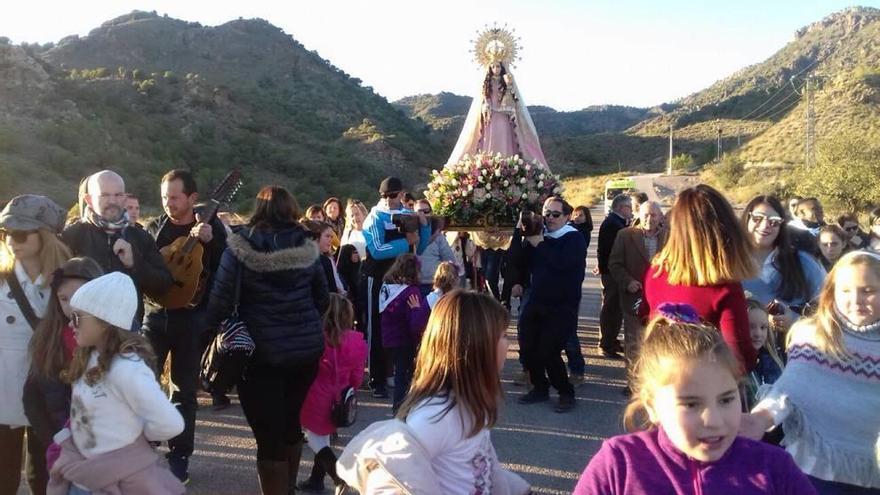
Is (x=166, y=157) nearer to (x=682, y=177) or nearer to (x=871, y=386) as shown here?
(x=871, y=386)

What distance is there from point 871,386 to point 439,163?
54659 millimetres

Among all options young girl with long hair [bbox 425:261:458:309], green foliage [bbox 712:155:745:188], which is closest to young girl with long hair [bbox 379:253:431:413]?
young girl with long hair [bbox 425:261:458:309]

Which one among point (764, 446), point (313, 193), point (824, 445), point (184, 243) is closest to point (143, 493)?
point (184, 243)

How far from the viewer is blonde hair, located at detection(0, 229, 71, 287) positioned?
11.8 feet

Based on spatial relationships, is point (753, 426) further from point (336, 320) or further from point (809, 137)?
point (809, 137)

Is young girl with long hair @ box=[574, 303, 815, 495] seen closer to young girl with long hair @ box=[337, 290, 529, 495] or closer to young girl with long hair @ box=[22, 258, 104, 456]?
young girl with long hair @ box=[337, 290, 529, 495]

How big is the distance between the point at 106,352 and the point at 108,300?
0.22 meters

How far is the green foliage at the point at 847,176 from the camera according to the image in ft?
93.4

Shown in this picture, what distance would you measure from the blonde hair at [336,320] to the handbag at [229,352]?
1013mm

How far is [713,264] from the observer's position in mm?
3133

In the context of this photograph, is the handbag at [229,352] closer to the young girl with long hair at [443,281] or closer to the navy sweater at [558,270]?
the young girl with long hair at [443,281]

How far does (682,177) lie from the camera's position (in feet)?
197

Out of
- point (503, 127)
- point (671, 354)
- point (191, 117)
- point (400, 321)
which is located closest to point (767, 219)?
point (671, 354)

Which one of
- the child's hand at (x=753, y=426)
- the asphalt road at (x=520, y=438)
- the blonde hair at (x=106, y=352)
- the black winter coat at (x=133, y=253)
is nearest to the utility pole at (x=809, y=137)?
the asphalt road at (x=520, y=438)
